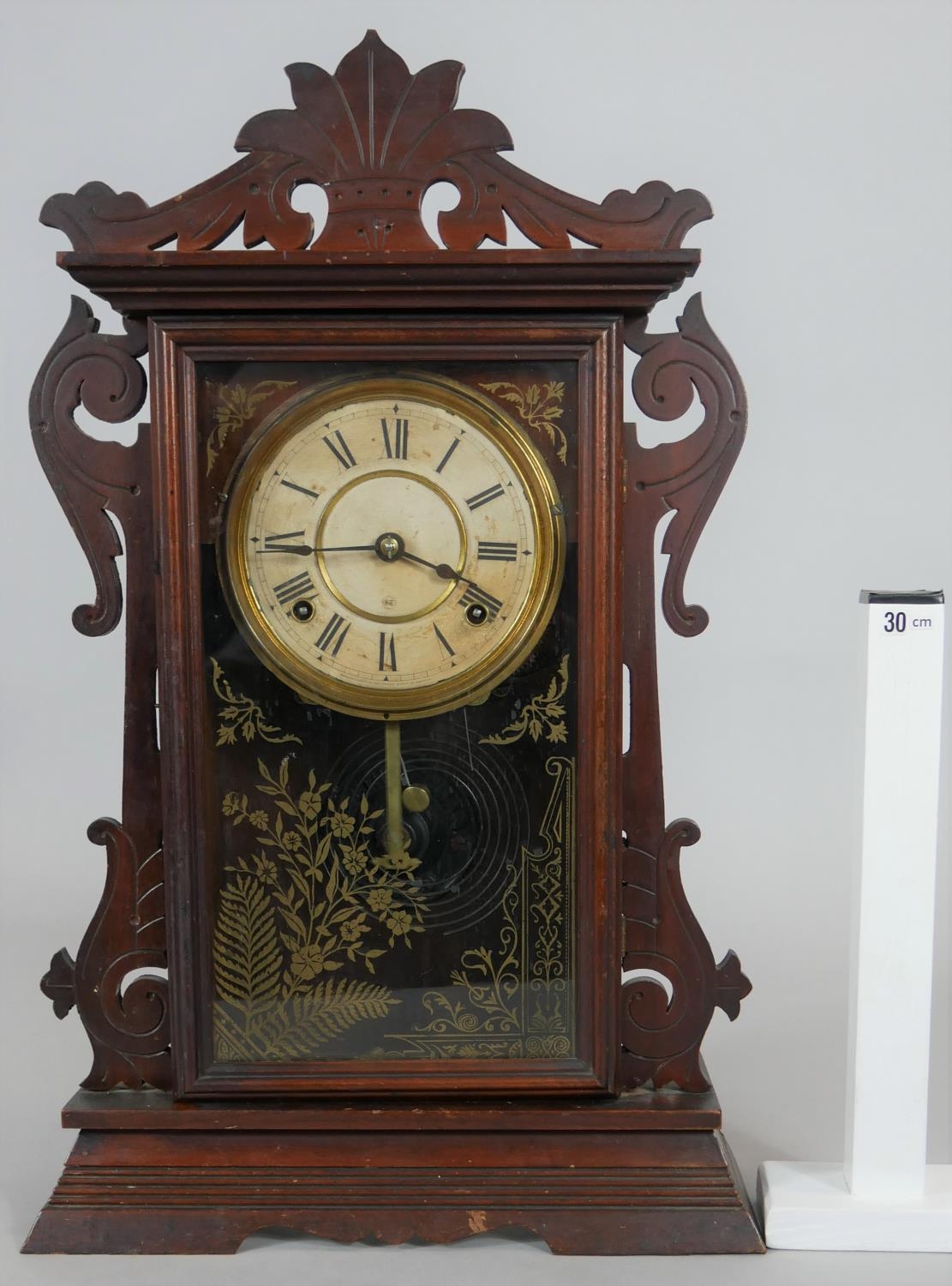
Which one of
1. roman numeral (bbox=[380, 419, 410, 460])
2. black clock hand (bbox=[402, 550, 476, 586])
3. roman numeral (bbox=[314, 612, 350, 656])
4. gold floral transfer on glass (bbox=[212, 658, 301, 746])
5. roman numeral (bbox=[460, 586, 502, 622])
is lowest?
gold floral transfer on glass (bbox=[212, 658, 301, 746])

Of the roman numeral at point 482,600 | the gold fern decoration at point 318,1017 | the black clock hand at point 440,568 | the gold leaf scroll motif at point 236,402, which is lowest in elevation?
the gold fern decoration at point 318,1017

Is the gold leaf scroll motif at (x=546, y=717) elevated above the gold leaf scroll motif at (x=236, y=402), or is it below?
below

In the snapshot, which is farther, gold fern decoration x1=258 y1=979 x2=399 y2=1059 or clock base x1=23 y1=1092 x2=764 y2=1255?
gold fern decoration x1=258 y1=979 x2=399 y2=1059

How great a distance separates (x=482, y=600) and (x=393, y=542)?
0.17 m

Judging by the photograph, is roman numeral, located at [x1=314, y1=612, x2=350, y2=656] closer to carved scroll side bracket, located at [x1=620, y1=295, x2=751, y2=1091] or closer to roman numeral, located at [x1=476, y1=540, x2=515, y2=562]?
roman numeral, located at [x1=476, y1=540, x2=515, y2=562]

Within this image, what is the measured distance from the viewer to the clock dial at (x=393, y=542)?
2738 mm

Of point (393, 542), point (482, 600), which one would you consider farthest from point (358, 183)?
point (482, 600)

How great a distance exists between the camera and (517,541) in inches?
108

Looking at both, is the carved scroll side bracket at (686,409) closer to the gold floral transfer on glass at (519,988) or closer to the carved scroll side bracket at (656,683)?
the carved scroll side bracket at (656,683)

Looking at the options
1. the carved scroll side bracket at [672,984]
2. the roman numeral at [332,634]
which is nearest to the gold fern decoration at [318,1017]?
the carved scroll side bracket at [672,984]

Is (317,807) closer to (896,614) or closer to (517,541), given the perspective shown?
(517,541)

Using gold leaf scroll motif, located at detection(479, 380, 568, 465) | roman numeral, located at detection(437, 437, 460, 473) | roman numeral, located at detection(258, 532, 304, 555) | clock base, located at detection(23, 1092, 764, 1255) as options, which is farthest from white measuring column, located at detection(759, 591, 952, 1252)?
roman numeral, located at detection(258, 532, 304, 555)

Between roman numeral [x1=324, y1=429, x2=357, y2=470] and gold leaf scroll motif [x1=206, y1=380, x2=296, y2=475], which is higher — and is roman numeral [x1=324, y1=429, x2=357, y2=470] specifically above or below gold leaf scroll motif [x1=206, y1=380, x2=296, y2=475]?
below

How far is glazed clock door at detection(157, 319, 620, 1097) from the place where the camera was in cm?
273
